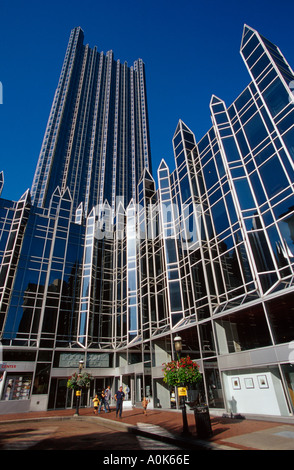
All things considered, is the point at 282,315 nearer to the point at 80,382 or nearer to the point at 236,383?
the point at 236,383

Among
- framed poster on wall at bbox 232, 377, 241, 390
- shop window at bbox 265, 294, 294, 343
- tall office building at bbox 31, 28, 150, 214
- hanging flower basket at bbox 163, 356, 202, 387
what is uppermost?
tall office building at bbox 31, 28, 150, 214

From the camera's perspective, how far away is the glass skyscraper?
55.6 feet

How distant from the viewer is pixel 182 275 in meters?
25.2

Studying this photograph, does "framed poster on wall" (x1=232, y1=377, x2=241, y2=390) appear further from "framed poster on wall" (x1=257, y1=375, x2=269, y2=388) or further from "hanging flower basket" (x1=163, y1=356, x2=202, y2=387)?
"hanging flower basket" (x1=163, y1=356, x2=202, y2=387)

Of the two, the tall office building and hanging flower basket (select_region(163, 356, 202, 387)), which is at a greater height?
the tall office building

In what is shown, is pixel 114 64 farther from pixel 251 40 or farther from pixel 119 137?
pixel 251 40

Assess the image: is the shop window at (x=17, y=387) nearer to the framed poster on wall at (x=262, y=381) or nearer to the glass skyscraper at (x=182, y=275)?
the glass skyscraper at (x=182, y=275)

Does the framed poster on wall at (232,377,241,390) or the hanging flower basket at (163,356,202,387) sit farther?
the framed poster on wall at (232,377,241,390)

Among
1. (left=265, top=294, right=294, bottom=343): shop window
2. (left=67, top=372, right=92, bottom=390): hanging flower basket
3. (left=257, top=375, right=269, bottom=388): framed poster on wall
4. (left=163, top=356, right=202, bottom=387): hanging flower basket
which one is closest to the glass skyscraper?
(left=257, top=375, right=269, bottom=388): framed poster on wall

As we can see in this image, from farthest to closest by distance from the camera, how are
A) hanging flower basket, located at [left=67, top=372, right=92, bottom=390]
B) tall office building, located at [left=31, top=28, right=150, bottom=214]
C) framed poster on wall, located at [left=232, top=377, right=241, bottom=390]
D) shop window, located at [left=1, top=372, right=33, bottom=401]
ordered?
tall office building, located at [left=31, top=28, right=150, bottom=214] < shop window, located at [left=1, top=372, right=33, bottom=401] < hanging flower basket, located at [left=67, top=372, right=92, bottom=390] < framed poster on wall, located at [left=232, top=377, right=241, bottom=390]

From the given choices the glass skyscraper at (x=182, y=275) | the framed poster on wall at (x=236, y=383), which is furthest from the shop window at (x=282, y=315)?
the framed poster on wall at (x=236, y=383)

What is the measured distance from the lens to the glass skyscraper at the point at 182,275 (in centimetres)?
1695

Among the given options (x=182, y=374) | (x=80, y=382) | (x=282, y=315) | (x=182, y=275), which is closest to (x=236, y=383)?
(x=282, y=315)

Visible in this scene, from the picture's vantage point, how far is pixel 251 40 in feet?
77.9
